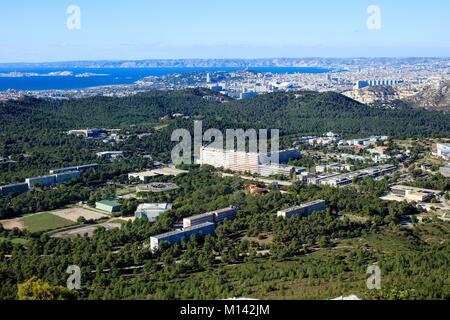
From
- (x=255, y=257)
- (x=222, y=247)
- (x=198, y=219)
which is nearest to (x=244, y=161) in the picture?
(x=198, y=219)

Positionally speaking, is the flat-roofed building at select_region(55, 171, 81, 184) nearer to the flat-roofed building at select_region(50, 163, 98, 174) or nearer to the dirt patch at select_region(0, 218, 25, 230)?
the flat-roofed building at select_region(50, 163, 98, 174)

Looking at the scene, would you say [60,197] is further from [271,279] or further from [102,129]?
[102,129]

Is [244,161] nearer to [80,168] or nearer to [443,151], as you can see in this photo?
[80,168]

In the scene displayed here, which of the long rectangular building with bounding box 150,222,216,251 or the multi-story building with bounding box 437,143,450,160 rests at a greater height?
the multi-story building with bounding box 437,143,450,160

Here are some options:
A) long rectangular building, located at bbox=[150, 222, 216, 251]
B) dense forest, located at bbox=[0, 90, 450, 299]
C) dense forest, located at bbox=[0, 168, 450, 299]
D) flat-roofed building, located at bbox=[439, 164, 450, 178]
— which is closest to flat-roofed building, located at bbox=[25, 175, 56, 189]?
dense forest, located at bbox=[0, 90, 450, 299]

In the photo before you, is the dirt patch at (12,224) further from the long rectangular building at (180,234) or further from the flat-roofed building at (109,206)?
the long rectangular building at (180,234)

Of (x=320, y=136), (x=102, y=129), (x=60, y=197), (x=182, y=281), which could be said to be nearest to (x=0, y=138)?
(x=102, y=129)
